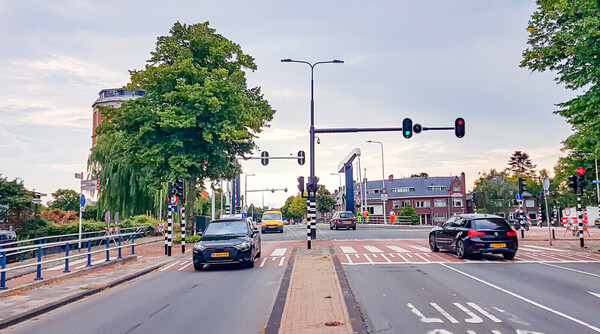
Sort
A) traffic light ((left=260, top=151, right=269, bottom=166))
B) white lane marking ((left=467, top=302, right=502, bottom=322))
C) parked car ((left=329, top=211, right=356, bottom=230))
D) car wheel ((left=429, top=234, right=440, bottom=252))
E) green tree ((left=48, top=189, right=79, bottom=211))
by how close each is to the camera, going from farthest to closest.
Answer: green tree ((left=48, top=189, right=79, bottom=211)), parked car ((left=329, top=211, right=356, bottom=230)), traffic light ((left=260, top=151, right=269, bottom=166)), car wheel ((left=429, top=234, right=440, bottom=252)), white lane marking ((left=467, top=302, right=502, bottom=322))

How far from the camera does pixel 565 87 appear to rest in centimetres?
1736

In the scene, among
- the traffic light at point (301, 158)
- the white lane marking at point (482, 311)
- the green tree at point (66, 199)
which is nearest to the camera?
the white lane marking at point (482, 311)

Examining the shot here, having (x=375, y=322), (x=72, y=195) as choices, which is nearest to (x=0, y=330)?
(x=375, y=322)

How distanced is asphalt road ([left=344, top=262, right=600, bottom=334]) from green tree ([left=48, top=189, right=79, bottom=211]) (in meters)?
58.9

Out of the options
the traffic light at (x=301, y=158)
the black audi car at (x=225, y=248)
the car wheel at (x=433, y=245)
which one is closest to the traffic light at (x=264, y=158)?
the traffic light at (x=301, y=158)

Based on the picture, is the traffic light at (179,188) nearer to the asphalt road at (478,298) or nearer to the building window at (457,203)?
the asphalt road at (478,298)

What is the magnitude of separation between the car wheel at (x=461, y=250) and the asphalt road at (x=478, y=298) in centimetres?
163

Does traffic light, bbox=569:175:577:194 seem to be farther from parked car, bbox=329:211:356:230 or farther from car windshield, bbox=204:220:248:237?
parked car, bbox=329:211:356:230

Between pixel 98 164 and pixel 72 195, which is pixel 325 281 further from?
pixel 72 195

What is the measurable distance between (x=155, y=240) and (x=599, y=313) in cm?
2807

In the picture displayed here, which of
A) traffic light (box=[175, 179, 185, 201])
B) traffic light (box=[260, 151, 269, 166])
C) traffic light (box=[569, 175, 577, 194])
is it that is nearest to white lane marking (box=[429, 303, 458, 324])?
traffic light (box=[175, 179, 185, 201])

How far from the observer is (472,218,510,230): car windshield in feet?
51.1

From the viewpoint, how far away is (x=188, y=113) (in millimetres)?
24641

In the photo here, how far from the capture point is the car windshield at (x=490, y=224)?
51.1 feet
